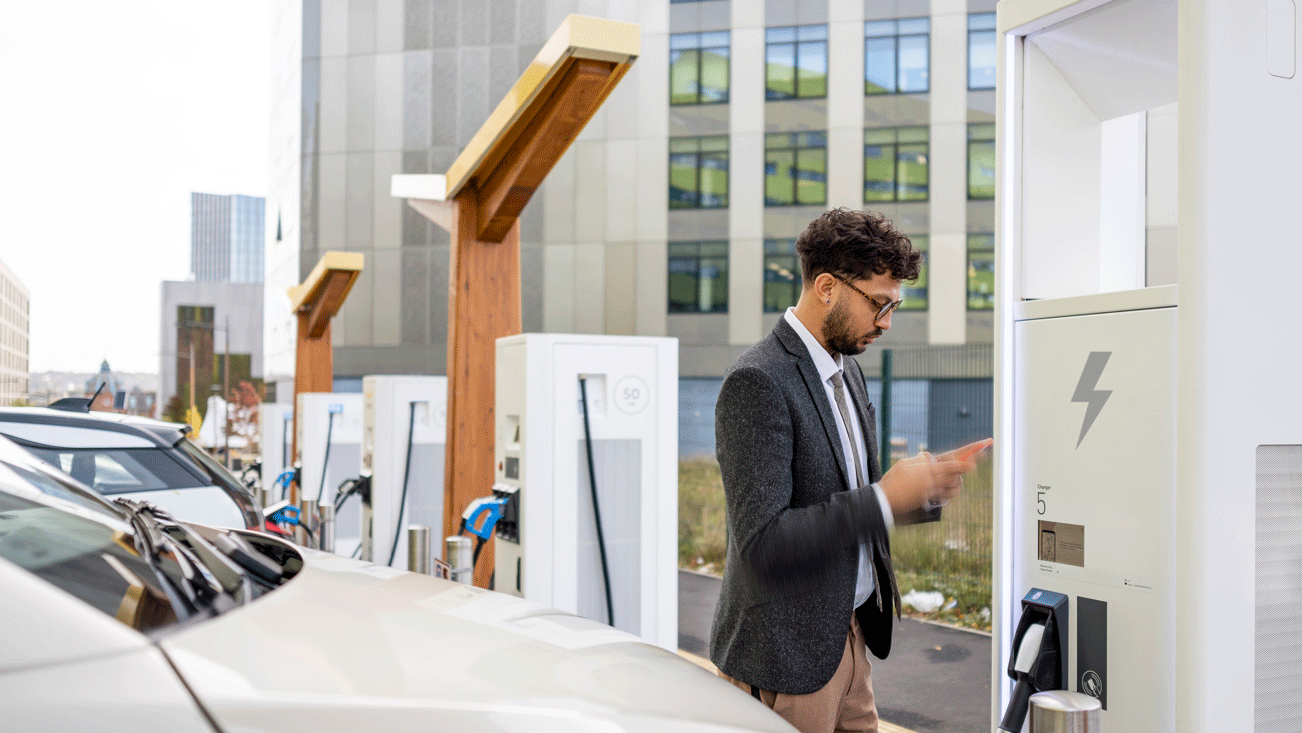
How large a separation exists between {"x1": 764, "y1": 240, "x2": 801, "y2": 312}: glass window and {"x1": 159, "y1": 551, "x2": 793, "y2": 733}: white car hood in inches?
786

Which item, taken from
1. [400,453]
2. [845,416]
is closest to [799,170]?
[400,453]

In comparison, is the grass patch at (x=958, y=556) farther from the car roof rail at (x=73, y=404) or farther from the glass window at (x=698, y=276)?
the glass window at (x=698, y=276)

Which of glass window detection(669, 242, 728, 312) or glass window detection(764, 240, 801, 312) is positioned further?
glass window detection(669, 242, 728, 312)

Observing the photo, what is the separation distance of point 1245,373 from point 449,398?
15.4 feet

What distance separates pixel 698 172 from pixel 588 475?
1793 cm

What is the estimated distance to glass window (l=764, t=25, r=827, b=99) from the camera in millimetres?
21453

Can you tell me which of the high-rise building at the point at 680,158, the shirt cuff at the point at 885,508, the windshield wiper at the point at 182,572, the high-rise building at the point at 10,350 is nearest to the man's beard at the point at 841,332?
the shirt cuff at the point at 885,508

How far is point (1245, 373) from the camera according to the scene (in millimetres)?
1878

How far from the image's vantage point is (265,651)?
142 cm

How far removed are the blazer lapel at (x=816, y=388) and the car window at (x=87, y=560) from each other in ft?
4.53

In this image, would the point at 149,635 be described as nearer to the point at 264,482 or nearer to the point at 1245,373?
the point at 1245,373

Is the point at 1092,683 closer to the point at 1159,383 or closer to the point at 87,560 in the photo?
the point at 1159,383

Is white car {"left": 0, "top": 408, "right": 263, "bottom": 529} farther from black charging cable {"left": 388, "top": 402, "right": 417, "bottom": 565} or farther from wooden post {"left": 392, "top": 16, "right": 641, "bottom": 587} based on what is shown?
black charging cable {"left": 388, "top": 402, "right": 417, "bottom": 565}

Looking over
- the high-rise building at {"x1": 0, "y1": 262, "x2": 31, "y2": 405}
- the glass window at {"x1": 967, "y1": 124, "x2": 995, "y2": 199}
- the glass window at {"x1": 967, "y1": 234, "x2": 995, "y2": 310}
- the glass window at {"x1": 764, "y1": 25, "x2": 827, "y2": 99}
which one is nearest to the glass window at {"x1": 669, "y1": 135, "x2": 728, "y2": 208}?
the glass window at {"x1": 764, "y1": 25, "x2": 827, "y2": 99}
